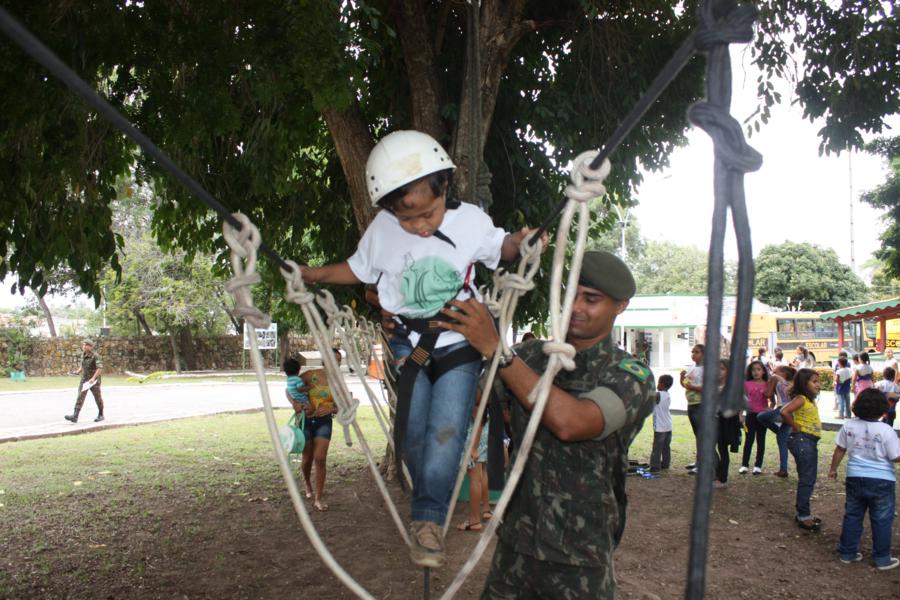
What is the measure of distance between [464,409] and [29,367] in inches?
1052

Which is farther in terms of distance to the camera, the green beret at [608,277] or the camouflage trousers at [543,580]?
the green beret at [608,277]

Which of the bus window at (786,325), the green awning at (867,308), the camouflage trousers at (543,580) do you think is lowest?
the camouflage trousers at (543,580)

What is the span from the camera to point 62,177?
513cm

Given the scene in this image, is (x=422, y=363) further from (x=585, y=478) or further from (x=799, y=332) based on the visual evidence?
(x=799, y=332)

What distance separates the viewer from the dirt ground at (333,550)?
14.2 feet

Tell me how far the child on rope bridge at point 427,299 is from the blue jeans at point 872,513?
145 inches

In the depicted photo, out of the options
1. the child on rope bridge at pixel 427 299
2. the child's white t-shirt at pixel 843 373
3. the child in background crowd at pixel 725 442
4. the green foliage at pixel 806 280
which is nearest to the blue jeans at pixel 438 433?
the child on rope bridge at pixel 427 299

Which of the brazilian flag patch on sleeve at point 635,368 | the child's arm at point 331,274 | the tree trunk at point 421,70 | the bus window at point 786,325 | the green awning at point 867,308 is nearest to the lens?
the brazilian flag patch on sleeve at point 635,368

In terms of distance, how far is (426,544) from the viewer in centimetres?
194

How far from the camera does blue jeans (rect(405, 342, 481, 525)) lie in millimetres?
1992

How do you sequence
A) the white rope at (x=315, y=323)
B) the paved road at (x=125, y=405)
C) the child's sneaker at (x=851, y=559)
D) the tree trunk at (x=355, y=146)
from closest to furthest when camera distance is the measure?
the white rope at (x=315, y=323), the child's sneaker at (x=851, y=559), the tree trunk at (x=355, y=146), the paved road at (x=125, y=405)

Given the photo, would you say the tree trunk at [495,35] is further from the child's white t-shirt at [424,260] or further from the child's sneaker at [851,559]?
the child's sneaker at [851,559]

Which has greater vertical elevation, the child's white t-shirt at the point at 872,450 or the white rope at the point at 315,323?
the white rope at the point at 315,323

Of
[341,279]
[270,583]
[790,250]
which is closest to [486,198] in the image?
[341,279]
